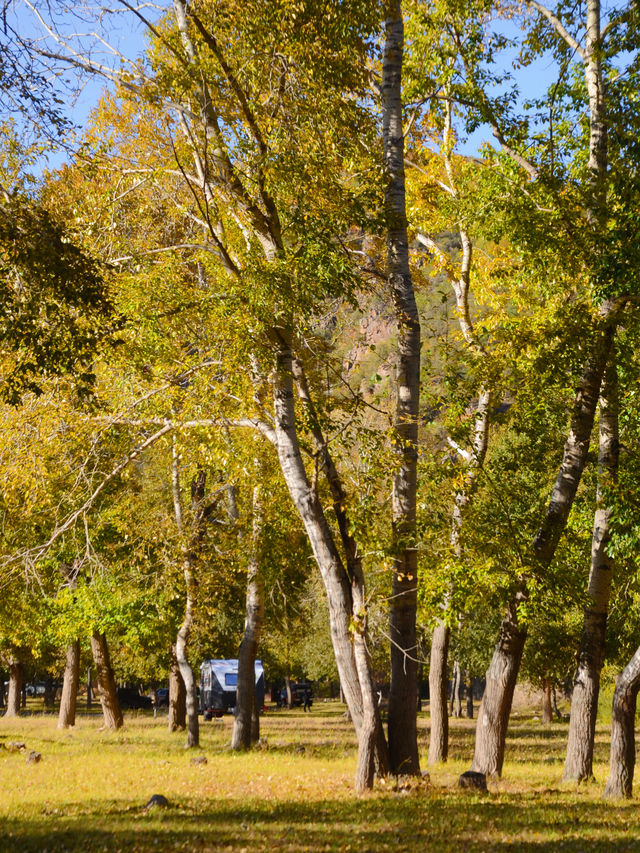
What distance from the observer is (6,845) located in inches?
324

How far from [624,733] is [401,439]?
555cm

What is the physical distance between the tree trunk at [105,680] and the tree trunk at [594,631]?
17507mm

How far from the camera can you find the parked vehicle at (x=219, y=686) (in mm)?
43750

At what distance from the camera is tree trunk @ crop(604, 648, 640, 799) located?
11.9m

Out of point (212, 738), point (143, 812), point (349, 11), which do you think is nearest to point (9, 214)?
point (349, 11)

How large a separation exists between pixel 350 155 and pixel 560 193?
382 cm

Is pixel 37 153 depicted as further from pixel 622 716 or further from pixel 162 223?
pixel 622 716

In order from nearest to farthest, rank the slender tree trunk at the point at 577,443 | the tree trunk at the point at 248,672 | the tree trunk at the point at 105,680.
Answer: the slender tree trunk at the point at 577,443 < the tree trunk at the point at 248,672 < the tree trunk at the point at 105,680

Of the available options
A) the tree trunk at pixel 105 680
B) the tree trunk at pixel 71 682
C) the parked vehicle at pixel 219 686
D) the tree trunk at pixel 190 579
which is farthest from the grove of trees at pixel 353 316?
the parked vehicle at pixel 219 686

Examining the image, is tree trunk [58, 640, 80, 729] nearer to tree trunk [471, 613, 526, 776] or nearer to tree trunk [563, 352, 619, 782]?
tree trunk [471, 613, 526, 776]

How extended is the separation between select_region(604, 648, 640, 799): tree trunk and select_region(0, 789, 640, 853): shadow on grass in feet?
2.47

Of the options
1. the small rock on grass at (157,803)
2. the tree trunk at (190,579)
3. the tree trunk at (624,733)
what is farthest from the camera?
the tree trunk at (190,579)

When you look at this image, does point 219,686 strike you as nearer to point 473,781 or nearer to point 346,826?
point 473,781

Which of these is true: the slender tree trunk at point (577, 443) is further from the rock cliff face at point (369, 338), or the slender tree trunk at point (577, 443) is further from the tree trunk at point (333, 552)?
the rock cliff face at point (369, 338)
